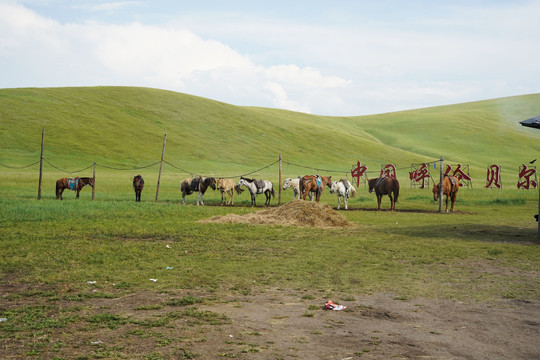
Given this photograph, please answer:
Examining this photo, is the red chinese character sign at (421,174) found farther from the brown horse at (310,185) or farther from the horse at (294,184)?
the brown horse at (310,185)

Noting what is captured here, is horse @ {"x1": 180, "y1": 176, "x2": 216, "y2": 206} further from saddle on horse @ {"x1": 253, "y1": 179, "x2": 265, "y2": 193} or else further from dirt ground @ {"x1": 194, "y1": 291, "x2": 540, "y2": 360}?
dirt ground @ {"x1": 194, "y1": 291, "x2": 540, "y2": 360}

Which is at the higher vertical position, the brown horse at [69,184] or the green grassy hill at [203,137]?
the green grassy hill at [203,137]

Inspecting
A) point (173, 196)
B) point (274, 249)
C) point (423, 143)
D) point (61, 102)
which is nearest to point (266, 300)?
point (274, 249)

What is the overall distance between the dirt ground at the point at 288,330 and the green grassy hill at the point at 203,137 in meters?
53.6

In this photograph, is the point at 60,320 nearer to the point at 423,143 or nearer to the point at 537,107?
the point at 423,143

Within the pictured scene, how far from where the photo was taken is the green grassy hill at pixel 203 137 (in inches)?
2697

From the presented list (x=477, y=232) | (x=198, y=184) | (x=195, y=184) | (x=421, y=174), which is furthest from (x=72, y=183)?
(x=421, y=174)

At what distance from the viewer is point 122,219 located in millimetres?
19938

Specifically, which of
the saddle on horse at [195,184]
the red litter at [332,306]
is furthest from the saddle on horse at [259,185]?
the red litter at [332,306]

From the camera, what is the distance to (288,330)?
278 inches

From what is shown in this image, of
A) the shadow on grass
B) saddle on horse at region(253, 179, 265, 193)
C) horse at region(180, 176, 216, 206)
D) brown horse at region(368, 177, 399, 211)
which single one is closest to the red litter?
the shadow on grass

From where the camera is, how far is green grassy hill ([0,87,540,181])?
225 feet

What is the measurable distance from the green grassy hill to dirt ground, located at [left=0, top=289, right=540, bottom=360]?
2108 inches

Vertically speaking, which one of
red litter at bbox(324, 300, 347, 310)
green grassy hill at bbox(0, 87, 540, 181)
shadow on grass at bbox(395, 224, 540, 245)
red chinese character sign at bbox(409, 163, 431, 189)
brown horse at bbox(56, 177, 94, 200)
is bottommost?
red litter at bbox(324, 300, 347, 310)
